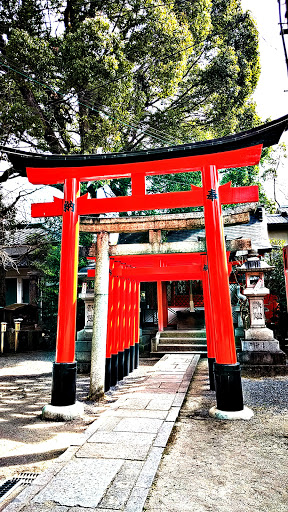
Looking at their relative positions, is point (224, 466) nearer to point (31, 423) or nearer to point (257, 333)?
point (31, 423)

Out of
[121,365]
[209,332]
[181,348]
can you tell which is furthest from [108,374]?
[181,348]

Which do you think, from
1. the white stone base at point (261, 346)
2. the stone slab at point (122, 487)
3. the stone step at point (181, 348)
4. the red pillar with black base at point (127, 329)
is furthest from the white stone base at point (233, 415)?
the stone step at point (181, 348)

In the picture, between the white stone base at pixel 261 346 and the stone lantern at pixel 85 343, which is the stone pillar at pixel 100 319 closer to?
the stone lantern at pixel 85 343

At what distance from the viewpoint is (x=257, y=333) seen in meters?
10.3

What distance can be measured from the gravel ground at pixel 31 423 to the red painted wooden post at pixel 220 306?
7.70 ft

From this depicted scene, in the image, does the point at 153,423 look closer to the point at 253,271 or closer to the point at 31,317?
the point at 253,271

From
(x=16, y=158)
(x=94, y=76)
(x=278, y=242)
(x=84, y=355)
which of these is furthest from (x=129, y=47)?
(x=278, y=242)

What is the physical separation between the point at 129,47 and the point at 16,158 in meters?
9.55

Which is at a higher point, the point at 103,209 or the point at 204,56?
the point at 204,56

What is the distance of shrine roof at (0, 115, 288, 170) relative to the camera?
17.8 ft

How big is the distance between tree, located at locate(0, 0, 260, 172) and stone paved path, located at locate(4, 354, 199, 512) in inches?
378

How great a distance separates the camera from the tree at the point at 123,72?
38.4 ft

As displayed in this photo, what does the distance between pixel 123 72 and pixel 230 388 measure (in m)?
11.4

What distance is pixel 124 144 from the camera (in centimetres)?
1556
